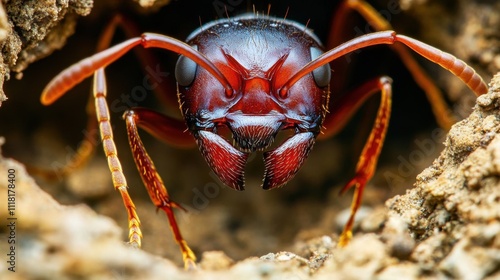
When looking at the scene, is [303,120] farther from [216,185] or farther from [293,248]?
[216,185]

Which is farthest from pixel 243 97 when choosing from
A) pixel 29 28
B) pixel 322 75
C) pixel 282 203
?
pixel 282 203

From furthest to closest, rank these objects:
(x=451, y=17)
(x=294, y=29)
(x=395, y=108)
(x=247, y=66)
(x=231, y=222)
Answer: (x=395, y=108) < (x=231, y=222) < (x=451, y=17) < (x=294, y=29) < (x=247, y=66)

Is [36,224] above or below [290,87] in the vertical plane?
below

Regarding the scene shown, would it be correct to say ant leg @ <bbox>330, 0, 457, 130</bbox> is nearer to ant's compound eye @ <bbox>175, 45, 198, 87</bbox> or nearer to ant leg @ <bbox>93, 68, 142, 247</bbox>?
ant's compound eye @ <bbox>175, 45, 198, 87</bbox>

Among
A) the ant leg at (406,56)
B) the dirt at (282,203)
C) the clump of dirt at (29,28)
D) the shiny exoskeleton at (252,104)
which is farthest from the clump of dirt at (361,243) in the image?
the ant leg at (406,56)

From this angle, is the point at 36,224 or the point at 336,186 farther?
the point at 336,186

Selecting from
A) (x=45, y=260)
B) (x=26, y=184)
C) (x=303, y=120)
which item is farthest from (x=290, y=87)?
(x=45, y=260)

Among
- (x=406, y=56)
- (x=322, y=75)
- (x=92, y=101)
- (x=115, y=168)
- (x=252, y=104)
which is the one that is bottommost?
(x=115, y=168)

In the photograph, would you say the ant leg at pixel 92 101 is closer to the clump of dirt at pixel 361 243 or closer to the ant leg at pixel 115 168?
the ant leg at pixel 115 168

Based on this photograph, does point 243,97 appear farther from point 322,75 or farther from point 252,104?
point 322,75
